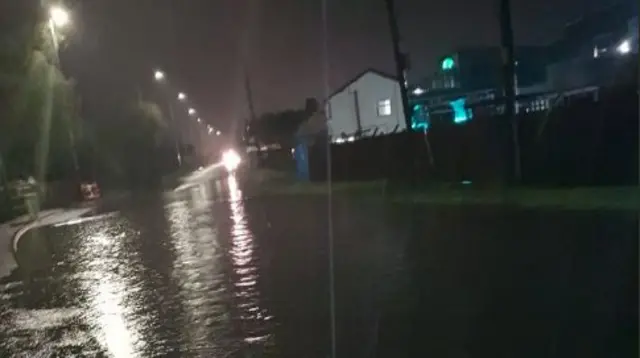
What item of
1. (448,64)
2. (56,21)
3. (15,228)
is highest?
(56,21)

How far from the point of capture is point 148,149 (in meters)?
70.8

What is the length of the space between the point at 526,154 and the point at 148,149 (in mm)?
53027

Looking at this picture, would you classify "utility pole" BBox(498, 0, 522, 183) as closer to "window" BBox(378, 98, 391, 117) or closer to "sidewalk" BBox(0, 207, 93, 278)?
"sidewalk" BBox(0, 207, 93, 278)

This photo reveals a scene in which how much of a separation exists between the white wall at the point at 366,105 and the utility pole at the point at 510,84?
37.9m

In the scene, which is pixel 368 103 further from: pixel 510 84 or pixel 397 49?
pixel 510 84

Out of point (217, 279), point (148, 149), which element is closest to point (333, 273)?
point (217, 279)

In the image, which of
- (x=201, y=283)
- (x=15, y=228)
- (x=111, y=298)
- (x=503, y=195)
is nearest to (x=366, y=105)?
(x=15, y=228)

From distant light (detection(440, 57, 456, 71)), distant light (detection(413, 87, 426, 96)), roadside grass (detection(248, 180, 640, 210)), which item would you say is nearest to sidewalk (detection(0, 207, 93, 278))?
roadside grass (detection(248, 180, 640, 210))

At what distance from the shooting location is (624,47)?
39.8m

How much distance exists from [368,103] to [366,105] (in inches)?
11.2

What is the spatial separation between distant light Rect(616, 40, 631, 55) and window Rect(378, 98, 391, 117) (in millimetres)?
24718

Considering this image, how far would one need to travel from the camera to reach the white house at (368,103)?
63619 millimetres

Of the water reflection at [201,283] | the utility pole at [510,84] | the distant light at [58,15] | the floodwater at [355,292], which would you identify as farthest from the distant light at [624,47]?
the distant light at [58,15]

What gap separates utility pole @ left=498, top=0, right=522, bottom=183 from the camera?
2211cm
